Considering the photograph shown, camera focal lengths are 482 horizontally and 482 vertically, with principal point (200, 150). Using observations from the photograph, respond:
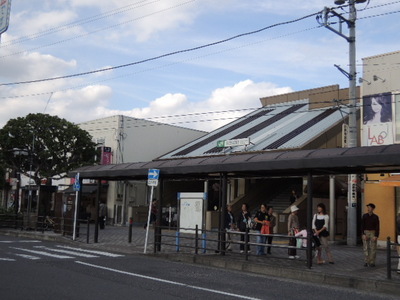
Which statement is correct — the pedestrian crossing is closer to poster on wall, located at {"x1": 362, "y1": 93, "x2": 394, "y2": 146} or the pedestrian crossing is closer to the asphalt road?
the asphalt road

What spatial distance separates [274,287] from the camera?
1066 centimetres

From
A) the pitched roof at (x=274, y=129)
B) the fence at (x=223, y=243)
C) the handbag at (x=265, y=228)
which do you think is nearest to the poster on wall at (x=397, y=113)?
the fence at (x=223, y=243)

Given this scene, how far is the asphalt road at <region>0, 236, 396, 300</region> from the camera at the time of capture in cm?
892

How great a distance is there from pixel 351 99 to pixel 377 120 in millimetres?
1411

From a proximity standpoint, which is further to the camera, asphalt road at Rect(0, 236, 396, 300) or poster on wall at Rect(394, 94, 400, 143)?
poster on wall at Rect(394, 94, 400, 143)

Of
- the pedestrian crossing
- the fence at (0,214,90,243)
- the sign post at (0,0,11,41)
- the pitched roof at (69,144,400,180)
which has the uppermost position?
the sign post at (0,0,11,41)

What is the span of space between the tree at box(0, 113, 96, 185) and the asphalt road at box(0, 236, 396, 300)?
19.6 metres

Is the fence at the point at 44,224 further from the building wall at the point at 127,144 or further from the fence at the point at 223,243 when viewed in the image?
the building wall at the point at 127,144

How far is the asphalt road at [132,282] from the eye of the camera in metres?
8.92

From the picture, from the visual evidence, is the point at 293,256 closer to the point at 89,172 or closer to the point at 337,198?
the point at 89,172

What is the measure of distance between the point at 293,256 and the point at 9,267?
7930mm

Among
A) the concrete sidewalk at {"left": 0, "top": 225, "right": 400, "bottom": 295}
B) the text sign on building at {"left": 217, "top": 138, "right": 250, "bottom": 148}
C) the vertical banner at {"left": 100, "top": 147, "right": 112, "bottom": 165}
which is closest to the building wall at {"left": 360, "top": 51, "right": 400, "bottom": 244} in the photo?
the concrete sidewalk at {"left": 0, "top": 225, "right": 400, "bottom": 295}

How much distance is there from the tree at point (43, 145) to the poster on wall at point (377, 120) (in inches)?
817

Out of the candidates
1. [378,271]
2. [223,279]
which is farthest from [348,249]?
[223,279]
